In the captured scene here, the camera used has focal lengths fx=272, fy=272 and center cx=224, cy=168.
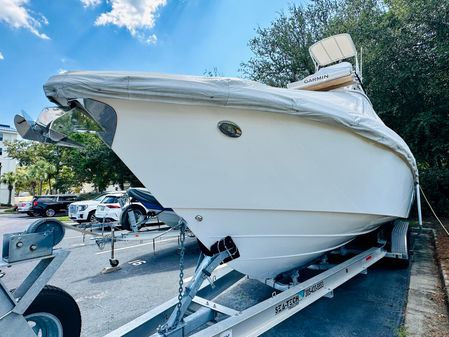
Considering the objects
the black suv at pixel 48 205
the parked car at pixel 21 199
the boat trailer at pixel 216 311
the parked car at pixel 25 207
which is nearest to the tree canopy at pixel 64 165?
the parked car at pixel 21 199

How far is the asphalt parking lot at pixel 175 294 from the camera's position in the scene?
285 centimetres

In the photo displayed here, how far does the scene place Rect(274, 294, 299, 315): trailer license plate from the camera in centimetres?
223

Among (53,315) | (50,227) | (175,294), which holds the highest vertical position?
(50,227)

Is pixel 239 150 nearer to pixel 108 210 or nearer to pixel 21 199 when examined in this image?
pixel 108 210

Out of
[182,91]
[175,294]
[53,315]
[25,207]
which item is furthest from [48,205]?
[182,91]

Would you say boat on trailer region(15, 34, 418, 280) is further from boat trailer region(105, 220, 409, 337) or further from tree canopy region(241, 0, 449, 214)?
tree canopy region(241, 0, 449, 214)

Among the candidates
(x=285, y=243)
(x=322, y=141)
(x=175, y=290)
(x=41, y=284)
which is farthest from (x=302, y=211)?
(x=175, y=290)

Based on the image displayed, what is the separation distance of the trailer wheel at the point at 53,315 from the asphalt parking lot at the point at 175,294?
1.24 ft

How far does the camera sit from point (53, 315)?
6.30 feet

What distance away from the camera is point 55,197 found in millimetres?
18078

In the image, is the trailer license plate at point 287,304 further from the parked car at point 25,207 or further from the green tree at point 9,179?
the green tree at point 9,179

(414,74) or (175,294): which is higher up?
(414,74)

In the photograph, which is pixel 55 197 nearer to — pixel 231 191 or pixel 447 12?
pixel 231 191

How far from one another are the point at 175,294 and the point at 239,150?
2689 millimetres
